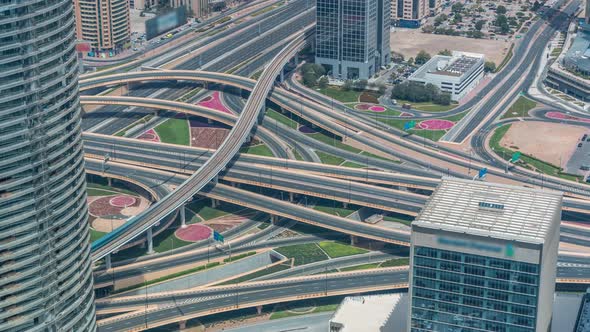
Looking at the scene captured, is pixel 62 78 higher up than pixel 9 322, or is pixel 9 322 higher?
pixel 62 78

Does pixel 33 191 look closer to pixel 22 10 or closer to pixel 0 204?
pixel 0 204

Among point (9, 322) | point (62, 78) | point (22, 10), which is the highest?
point (22, 10)

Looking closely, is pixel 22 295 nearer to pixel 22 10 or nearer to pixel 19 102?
pixel 19 102

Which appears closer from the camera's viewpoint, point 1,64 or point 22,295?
point 1,64

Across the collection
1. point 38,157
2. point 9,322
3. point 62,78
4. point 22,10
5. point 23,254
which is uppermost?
point 22,10

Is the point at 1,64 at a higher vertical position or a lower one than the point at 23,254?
higher

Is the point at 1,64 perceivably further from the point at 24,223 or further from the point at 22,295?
the point at 22,295

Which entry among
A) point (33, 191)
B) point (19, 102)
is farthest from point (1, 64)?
point (33, 191)

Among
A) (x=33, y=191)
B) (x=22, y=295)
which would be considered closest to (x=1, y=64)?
(x=33, y=191)

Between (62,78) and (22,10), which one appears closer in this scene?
(22,10)
